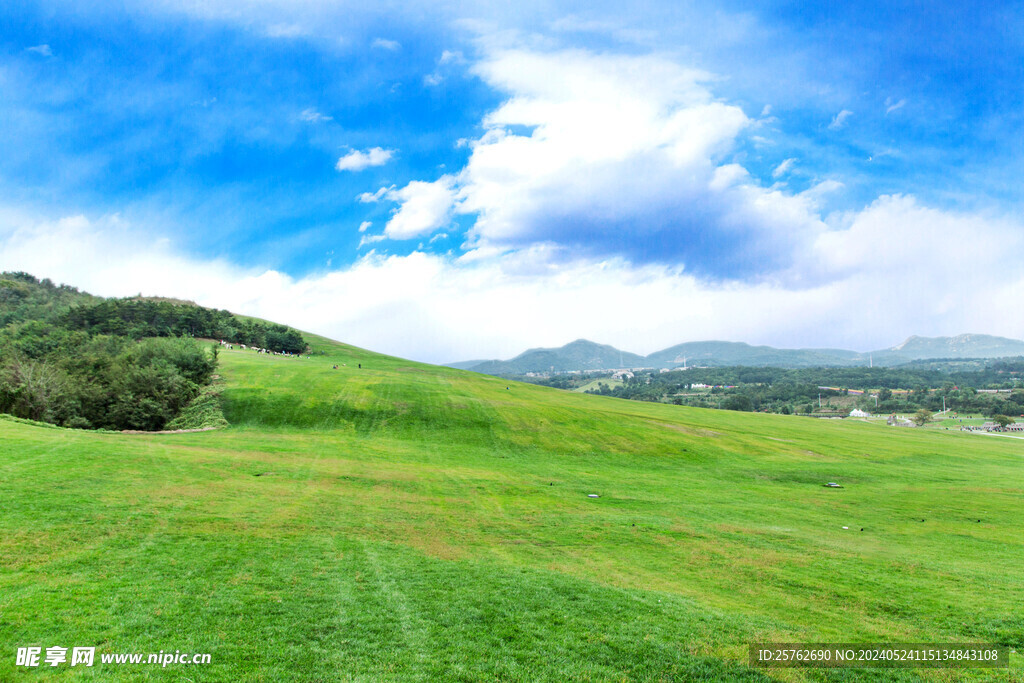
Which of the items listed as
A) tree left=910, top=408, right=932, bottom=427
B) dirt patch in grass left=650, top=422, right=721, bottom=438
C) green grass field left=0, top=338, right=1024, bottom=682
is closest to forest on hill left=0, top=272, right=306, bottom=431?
green grass field left=0, top=338, right=1024, bottom=682

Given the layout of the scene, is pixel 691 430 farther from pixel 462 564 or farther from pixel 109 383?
pixel 109 383

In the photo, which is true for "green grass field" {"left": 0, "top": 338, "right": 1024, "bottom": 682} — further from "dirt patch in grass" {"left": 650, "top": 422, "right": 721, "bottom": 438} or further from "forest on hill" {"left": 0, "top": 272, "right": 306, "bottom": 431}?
"dirt patch in grass" {"left": 650, "top": 422, "right": 721, "bottom": 438}

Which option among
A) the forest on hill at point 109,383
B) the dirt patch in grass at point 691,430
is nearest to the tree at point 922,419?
the dirt patch in grass at point 691,430

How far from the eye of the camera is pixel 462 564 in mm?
16109

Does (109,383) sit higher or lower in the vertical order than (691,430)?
higher

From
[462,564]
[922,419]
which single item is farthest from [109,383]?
[922,419]

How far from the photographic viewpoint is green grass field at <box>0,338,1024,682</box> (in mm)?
10383

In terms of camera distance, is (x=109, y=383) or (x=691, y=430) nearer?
(x=109, y=383)

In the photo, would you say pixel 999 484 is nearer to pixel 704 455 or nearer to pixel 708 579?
pixel 704 455

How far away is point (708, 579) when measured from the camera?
52.3 feet

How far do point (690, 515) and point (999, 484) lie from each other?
32.7 m

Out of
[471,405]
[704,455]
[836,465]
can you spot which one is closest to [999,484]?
[836,465]

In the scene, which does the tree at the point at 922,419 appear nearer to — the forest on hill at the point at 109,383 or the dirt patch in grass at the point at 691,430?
the dirt patch in grass at the point at 691,430

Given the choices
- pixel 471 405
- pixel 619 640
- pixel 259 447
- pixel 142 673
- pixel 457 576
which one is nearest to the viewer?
pixel 142 673
